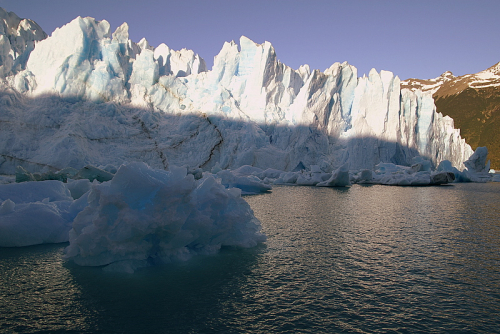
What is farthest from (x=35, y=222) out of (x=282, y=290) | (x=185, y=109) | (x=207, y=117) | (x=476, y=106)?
(x=476, y=106)

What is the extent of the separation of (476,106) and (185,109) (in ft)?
178

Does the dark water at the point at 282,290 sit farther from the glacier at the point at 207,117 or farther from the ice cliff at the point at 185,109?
the ice cliff at the point at 185,109

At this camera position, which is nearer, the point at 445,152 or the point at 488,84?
the point at 445,152

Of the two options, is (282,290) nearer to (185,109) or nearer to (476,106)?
(185,109)

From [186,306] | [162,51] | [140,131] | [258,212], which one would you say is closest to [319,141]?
[140,131]

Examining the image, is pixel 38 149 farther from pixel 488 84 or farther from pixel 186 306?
pixel 488 84

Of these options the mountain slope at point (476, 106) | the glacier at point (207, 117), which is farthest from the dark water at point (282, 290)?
the mountain slope at point (476, 106)

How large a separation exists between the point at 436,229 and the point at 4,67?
80.0ft

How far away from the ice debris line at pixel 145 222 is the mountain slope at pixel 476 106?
2107 inches

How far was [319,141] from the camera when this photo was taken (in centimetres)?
2439

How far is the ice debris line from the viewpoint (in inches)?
164

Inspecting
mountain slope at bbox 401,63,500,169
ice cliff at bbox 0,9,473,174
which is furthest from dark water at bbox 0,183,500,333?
mountain slope at bbox 401,63,500,169

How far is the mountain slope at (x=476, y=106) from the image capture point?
171 ft

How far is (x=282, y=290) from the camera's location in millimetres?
3574
